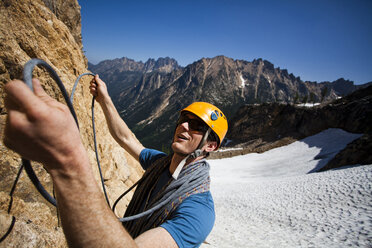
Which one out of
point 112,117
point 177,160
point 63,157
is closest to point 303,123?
point 177,160

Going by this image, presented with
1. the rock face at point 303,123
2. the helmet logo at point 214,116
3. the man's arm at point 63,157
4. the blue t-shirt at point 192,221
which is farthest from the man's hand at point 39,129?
the rock face at point 303,123

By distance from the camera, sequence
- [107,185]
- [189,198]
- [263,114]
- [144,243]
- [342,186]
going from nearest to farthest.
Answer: [144,243]
[189,198]
[107,185]
[342,186]
[263,114]

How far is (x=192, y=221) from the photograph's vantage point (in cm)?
178

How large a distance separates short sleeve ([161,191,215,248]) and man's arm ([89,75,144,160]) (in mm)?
1863

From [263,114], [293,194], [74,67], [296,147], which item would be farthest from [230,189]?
[263,114]

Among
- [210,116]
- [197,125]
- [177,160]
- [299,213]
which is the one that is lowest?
[299,213]

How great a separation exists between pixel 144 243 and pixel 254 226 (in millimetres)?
12576

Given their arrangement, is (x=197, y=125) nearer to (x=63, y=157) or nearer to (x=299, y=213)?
(x=63, y=157)

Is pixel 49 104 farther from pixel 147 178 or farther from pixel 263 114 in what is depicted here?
pixel 263 114

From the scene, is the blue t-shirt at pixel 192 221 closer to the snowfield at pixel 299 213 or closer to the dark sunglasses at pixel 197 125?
the dark sunglasses at pixel 197 125

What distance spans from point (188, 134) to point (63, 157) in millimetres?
2116

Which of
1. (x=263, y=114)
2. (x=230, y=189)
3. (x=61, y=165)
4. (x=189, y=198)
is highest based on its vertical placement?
(x=263, y=114)

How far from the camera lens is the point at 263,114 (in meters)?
60.9

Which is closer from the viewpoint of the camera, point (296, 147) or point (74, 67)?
point (74, 67)
